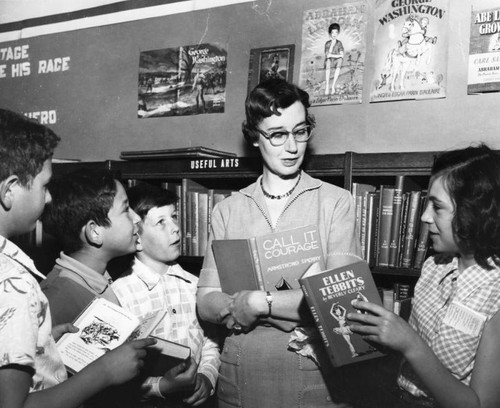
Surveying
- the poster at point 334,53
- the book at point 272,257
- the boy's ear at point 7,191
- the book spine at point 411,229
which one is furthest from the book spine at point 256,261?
the poster at point 334,53

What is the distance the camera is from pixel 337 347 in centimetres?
163

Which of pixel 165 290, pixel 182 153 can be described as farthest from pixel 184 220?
pixel 165 290

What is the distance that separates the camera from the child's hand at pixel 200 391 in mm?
2117

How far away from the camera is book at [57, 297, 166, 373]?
1.76m

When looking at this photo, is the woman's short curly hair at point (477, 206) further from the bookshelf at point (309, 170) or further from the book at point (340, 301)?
the bookshelf at point (309, 170)

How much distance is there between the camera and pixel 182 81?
3314mm

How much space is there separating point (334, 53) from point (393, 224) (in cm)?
104

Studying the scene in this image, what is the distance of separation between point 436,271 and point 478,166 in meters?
0.36

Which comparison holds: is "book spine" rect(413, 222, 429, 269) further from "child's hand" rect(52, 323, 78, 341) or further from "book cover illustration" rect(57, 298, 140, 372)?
"child's hand" rect(52, 323, 78, 341)

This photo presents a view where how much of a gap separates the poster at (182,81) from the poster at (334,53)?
21.4 inches

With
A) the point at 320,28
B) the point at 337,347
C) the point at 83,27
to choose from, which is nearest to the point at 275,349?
the point at 337,347

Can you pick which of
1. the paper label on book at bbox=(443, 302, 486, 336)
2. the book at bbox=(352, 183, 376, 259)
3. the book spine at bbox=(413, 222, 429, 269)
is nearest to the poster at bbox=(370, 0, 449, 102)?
the book at bbox=(352, 183, 376, 259)

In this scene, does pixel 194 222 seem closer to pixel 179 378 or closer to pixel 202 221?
pixel 202 221

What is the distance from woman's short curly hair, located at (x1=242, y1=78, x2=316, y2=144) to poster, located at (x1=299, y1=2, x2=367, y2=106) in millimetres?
714
